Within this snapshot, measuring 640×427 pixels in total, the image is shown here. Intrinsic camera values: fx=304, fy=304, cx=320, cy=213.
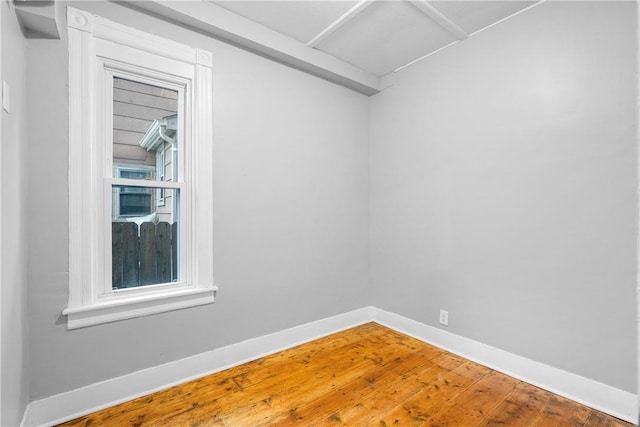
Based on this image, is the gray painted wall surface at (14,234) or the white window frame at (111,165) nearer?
the gray painted wall surface at (14,234)

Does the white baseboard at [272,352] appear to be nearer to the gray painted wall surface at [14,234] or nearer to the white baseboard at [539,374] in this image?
the white baseboard at [539,374]

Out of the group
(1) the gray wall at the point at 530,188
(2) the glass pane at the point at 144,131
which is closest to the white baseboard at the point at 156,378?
(1) the gray wall at the point at 530,188

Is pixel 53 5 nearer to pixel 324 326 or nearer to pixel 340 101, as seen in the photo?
pixel 340 101

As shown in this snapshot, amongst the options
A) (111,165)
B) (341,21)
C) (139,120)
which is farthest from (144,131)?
(341,21)

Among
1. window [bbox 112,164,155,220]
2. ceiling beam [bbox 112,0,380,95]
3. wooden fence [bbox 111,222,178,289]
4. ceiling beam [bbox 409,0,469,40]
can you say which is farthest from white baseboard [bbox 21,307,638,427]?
ceiling beam [bbox 409,0,469,40]

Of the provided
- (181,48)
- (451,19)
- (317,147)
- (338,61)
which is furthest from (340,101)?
(181,48)

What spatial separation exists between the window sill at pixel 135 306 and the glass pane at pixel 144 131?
0.82 metres

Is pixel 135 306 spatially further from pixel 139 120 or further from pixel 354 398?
pixel 354 398

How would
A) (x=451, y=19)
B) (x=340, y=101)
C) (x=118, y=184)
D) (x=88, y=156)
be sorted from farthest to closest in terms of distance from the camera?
(x=340, y=101) → (x=451, y=19) → (x=118, y=184) → (x=88, y=156)

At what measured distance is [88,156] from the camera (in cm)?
185

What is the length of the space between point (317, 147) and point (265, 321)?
1666 millimetres

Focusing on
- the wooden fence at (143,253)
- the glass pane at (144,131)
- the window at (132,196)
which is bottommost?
the wooden fence at (143,253)

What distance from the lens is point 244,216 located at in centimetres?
247

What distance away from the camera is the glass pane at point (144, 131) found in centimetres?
204
